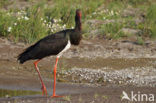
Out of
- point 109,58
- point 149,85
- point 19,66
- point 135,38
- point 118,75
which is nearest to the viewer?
point 149,85

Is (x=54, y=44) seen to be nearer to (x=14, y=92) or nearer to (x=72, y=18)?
(x=14, y=92)

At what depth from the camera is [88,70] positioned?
11.7 m

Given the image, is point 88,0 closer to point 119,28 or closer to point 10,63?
point 119,28

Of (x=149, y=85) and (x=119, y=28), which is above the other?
(x=119, y=28)

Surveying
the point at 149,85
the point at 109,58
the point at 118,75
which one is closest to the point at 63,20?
the point at 109,58

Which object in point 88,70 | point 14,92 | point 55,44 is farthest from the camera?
point 88,70

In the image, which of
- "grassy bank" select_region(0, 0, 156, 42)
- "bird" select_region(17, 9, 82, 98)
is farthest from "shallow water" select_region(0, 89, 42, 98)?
"grassy bank" select_region(0, 0, 156, 42)

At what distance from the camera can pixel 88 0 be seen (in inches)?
725

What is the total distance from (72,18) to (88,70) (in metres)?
3.97

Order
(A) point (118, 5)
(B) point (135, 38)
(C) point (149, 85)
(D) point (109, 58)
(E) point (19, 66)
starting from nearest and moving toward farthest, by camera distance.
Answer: (C) point (149, 85)
(E) point (19, 66)
(D) point (109, 58)
(B) point (135, 38)
(A) point (118, 5)

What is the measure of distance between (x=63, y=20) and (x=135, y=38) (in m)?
2.38

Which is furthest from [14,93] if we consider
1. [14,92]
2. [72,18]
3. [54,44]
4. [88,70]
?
[72,18]

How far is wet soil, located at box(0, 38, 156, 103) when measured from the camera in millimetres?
9197

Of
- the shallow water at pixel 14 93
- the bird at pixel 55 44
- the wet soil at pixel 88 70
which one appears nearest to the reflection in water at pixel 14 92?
the shallow water at pixel 14 93
